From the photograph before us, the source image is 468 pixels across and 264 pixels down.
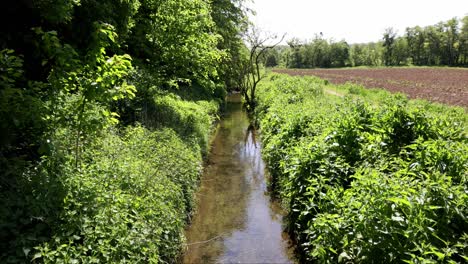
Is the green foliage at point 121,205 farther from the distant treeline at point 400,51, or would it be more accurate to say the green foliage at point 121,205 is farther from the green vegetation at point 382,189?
the distant treeline at point 400,51

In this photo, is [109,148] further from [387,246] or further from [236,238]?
[387,246]

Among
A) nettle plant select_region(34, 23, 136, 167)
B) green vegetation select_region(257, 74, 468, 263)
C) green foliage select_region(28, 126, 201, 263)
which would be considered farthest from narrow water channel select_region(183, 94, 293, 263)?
nettle plant select_region(34, 23, 136, 167)

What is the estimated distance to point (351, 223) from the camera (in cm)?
505

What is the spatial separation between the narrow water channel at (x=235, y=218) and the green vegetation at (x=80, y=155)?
2.66 feet

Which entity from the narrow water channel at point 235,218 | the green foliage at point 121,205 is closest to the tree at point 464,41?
the narrow water channel at point 235,218

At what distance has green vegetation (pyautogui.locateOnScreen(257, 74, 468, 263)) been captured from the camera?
439 cm

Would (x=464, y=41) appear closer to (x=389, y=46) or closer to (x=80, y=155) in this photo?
(x=389, y=46)

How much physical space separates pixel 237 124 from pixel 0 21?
15.4 meters

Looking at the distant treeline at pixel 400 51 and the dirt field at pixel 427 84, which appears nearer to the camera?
the dirt field at pixel 427 84

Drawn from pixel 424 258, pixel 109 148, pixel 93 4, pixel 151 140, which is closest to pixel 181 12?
pixel 93 4

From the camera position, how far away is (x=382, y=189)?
16.0ft

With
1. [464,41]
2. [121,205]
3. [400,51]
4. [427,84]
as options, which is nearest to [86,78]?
[121,205]

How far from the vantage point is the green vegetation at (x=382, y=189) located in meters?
4.39

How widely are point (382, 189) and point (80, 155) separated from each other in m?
5.11
